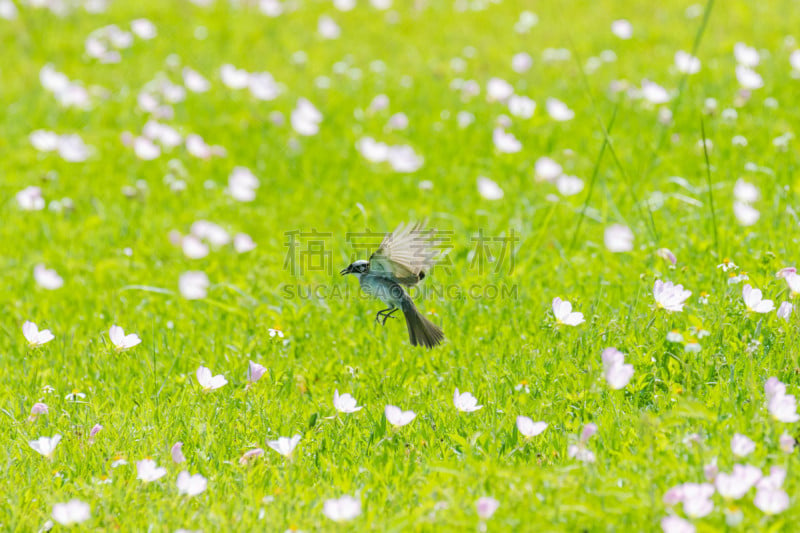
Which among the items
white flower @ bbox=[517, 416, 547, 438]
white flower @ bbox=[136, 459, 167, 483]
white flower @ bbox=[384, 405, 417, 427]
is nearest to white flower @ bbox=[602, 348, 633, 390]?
white flower @ bbox=[517, 416, 547, 438]

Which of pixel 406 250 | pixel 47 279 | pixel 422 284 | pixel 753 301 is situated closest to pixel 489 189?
pixel 422 284

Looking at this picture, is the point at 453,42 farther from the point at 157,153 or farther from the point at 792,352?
the point at 792,352

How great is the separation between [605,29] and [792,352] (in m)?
5.35

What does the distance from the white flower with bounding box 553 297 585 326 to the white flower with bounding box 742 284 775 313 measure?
0.58m

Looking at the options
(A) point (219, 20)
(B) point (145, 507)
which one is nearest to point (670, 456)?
(B) point (145, 507)

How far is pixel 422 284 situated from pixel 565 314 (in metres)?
0.99

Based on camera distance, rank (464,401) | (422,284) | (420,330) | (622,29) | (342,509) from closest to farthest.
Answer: (342,509) < (464,401) < (420,330) < (422,284) < (622,29)

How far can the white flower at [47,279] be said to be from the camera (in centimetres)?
426

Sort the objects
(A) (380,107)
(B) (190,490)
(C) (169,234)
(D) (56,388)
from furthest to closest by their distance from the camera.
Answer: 1. (A) (380,107)
2. (C) (169,234)
3. (D) (56,388)
4. (B) (190,490)

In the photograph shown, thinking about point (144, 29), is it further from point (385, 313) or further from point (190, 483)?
point (190, 483)

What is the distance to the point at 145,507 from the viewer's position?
2.58m

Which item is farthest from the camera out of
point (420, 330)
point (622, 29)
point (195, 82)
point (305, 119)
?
point (622, 29)

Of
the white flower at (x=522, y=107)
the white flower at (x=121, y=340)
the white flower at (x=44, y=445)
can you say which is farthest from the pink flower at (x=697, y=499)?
the white flower at (x=522, y=107)

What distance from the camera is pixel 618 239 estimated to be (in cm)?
420
